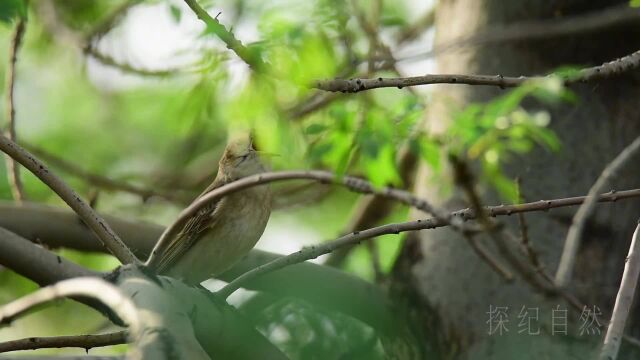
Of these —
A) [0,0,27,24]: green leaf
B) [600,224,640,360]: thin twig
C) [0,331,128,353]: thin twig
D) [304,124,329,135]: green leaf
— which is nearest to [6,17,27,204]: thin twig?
[0,0,27,24]: green leaf

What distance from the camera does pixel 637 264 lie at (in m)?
2.45

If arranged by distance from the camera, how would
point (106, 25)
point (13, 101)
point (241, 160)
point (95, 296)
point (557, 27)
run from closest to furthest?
1. point (95, 296)
2. point (13, 101)
3. point (557, 27)
4. point (241, 160)
5. point (106, 25)

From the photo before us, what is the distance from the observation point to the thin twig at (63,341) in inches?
101

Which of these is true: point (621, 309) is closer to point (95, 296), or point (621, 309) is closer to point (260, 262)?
point (95, 296)

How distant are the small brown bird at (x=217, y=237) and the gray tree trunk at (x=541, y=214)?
0.78 metres

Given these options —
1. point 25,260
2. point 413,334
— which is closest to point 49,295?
point 25,260

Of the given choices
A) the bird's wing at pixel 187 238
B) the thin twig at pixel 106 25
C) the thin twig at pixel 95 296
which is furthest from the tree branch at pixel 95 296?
the thin twig at pixel 106 25

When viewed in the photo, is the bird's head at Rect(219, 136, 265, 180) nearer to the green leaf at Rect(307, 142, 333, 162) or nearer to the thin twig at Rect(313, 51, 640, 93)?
the green leaf at Rect(307, 142, 333, 162)

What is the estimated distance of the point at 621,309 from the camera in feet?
7.54

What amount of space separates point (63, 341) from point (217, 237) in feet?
5.85

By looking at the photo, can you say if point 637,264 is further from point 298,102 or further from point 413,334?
point 298,102

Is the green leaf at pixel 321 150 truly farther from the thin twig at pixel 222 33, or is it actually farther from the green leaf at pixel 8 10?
the thin twig at pixel 222 33

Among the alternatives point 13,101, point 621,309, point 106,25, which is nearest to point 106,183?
point 106,25

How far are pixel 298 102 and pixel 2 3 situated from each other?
2294 millimetres
